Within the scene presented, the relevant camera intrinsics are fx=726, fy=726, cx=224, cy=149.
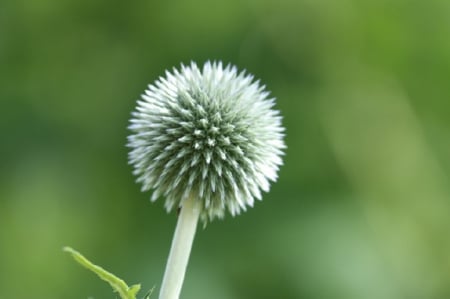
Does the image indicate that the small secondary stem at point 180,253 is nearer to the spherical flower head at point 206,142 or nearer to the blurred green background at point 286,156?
the spherical flower head at point 206,142

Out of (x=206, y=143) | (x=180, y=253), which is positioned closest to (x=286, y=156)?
(x=206, y=143)

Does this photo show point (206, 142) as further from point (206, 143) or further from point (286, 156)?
point (286, 156)

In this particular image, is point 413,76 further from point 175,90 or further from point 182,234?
point 182,234

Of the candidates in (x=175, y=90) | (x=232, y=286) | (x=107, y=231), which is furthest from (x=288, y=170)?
(x=175, y=90)

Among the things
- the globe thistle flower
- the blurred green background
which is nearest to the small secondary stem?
the globe thistle flower

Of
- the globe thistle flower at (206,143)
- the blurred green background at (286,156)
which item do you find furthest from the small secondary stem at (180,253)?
the blurred green background at (286,156)

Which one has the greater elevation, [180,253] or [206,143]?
[206,143]

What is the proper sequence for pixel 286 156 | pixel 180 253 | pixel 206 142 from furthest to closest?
pixel 286 156 → pixel 206 142 → pixel 180 253

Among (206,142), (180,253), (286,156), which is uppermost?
(286,156)
